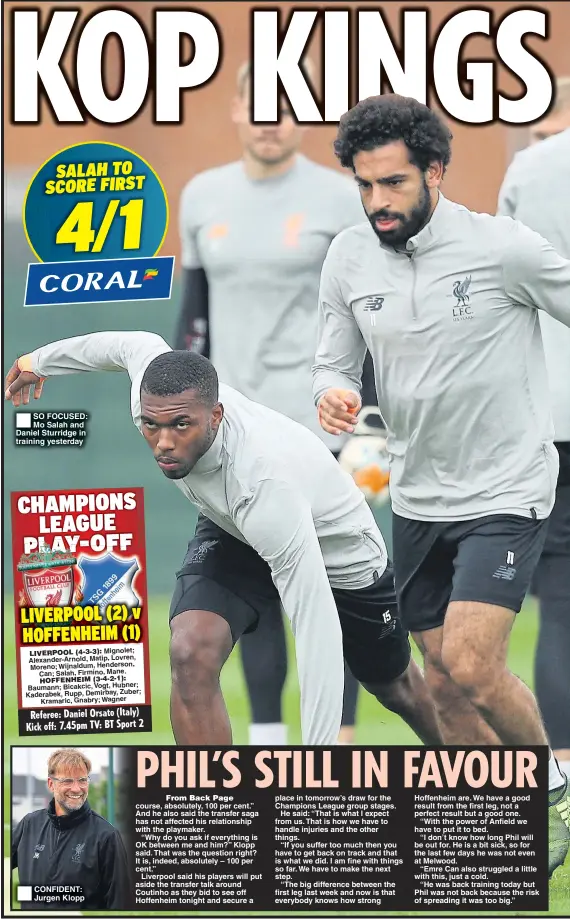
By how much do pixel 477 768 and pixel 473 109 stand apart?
2.39 metres

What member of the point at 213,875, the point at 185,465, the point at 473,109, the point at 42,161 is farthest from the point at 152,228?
the point at 213,875

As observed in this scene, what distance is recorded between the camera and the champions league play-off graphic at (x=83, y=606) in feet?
14.9

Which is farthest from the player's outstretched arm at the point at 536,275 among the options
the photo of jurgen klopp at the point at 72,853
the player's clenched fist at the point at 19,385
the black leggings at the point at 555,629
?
the photo of jurgen klopp at the point at 72,853

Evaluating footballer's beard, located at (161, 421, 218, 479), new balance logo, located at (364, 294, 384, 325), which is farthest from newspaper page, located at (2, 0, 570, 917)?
footballer's beard, located at (161, 421, 218, 479)

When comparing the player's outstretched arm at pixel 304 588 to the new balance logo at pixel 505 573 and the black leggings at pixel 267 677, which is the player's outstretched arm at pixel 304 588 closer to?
the black leggings at pixel 267 677

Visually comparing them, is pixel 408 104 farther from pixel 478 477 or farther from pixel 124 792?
pixel 124 792

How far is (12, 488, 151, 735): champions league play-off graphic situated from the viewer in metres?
4.55

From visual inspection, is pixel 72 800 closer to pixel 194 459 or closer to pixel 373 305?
pixel 194 459

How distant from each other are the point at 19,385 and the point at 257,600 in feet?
3.90

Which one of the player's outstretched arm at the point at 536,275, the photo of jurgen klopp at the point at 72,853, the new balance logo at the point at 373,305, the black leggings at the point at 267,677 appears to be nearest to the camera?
the player's outstretched arm at the point at 536,275

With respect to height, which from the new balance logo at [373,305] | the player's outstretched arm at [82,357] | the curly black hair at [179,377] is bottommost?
the curly black hair at [179,377]

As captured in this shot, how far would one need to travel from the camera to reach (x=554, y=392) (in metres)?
4.53

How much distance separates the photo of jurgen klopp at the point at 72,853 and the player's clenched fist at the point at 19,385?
133cm

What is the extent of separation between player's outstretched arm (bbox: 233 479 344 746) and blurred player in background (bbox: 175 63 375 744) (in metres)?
0.31
